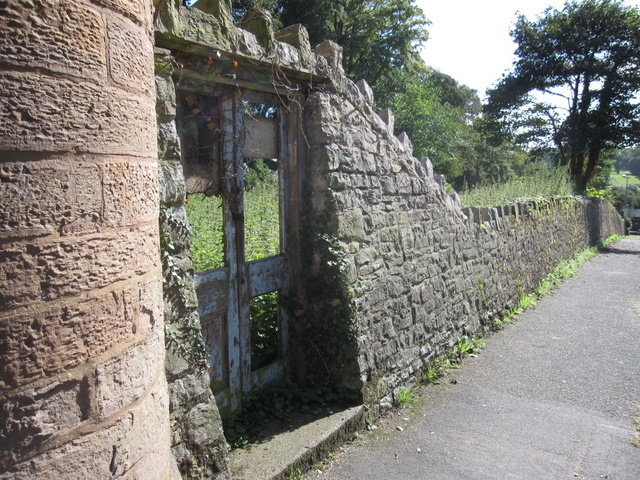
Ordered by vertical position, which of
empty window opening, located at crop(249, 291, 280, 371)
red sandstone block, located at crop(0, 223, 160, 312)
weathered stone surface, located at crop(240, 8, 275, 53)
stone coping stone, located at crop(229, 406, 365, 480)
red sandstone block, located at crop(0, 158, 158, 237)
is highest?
weathered stone surface, located at crop(240, 8, 275, 53)

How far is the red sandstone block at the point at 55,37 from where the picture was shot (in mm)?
1207

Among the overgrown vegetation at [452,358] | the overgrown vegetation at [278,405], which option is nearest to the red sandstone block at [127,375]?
the overgrown vegetation at [278,405]

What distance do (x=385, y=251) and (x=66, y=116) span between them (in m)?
3.43

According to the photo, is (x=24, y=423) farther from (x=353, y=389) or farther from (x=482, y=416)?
(x=482, y=416)

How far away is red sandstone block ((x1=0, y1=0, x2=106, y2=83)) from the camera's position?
121 cm

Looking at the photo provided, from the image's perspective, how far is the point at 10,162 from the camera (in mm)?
1223

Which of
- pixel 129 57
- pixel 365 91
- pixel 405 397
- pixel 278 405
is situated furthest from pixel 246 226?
pixel 129 57

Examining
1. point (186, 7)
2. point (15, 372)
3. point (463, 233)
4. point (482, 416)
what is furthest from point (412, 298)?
point (15, 372)

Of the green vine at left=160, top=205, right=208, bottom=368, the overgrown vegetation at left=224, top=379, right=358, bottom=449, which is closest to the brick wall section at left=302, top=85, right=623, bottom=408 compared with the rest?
the overgrown vegetation at left=224, top=379, right=358, bottom=449

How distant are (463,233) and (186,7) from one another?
4336mm

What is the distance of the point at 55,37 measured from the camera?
4.24 feet

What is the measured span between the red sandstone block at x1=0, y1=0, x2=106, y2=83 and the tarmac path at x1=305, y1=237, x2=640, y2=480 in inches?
113

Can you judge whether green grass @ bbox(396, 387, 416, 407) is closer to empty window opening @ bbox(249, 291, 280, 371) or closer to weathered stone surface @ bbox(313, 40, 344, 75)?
empty window opening @ bbox(249, 291, 280, 371)

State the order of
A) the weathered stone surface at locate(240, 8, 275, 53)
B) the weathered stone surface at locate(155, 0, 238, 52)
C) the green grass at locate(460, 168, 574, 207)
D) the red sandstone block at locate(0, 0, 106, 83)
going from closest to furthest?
the red sandstone block at locate(0, 0, 106, 83), the weathered stone surface at locate(155, 0, 238, 52), the weathered stone surface at locate(240, 8, 275, 53), the green grass at locate(460, 168, 574, 207)
